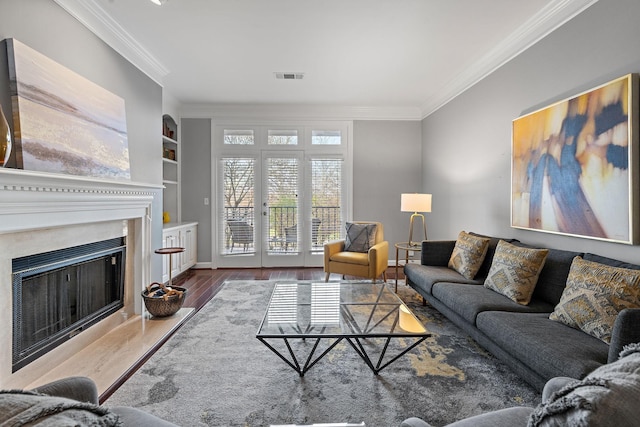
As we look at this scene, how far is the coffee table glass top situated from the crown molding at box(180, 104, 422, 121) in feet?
10.8

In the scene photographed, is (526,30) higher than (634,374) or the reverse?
higher

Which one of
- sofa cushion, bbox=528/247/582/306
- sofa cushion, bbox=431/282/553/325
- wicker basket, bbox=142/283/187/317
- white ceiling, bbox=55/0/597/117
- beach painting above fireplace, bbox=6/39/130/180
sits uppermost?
white ceiling, bbox=55/0/597/117

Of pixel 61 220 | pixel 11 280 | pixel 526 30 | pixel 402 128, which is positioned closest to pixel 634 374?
pixel 11 280

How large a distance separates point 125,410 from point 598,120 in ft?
10.5

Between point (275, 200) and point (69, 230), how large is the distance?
3.24 metres

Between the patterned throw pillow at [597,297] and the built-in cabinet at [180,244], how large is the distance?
165 inches

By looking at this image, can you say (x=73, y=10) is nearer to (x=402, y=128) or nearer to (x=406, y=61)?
(x=406, y=61)

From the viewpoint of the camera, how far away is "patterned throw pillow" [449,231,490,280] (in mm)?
3025

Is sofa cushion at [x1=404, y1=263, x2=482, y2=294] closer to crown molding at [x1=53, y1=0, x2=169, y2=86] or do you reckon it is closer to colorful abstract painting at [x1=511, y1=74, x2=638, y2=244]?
colorful abstract painting at [x1=511, y1=74, x2=638, y2=244]

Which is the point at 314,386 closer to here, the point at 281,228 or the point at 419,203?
the point at 419,203

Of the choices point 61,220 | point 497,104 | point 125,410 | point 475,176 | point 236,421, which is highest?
point 497,104

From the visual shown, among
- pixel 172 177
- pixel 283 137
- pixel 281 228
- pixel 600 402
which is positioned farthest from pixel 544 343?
pixel 172 177

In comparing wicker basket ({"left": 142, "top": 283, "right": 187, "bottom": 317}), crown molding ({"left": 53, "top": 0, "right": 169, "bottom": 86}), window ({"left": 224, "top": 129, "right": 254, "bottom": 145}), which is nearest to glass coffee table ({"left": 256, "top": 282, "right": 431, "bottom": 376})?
wicker basket ({"left": 142, "top": 283, "right": 187, "bottom": 317})

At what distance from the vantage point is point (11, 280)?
183cm
